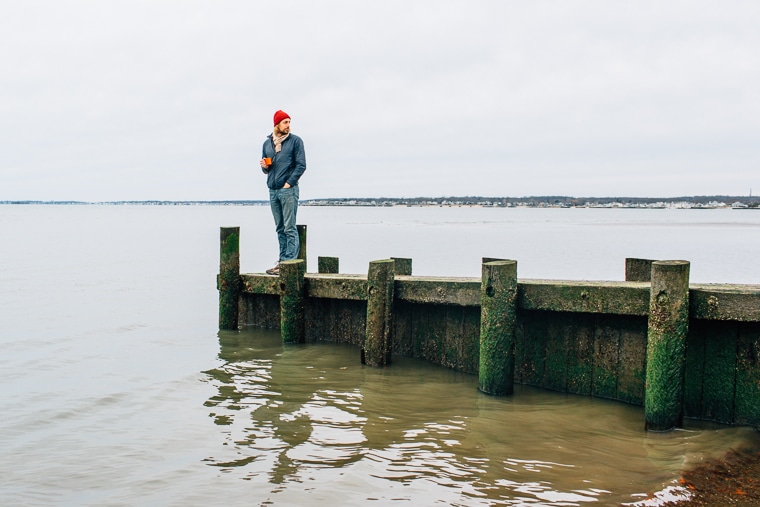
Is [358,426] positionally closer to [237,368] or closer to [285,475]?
[285,475]

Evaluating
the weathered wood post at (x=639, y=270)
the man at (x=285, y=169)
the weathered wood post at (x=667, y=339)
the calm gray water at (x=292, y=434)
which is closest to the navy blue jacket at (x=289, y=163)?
the man at (x=285, y=169)

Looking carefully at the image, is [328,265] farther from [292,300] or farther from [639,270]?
[639,270]

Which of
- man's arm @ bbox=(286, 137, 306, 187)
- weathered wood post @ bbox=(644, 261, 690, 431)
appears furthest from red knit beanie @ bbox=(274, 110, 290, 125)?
weathered wood post @ bbox=(644, 261, 690, 431)

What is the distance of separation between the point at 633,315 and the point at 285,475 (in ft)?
11.8

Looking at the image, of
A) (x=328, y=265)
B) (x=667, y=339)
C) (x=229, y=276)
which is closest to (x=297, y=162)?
(x=328, y=265)

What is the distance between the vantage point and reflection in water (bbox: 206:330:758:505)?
5.34 metres

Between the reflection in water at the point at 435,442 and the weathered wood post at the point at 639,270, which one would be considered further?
the weathered wood post at the point at 639,270

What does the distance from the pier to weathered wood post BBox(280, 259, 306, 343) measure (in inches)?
0.6

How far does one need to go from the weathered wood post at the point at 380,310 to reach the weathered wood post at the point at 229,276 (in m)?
3.00

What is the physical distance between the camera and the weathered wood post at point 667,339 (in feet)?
20.0

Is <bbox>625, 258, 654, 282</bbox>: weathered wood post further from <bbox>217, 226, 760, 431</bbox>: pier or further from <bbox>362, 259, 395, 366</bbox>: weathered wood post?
<bbox>362, 259, 395, 366</bbox>: weathered wood post

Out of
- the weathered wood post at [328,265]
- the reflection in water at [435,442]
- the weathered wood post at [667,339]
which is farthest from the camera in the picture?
the weathered wood post at [328,265]

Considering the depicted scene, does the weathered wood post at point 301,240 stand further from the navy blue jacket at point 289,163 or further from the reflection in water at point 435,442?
the reflection in water at point 435,442

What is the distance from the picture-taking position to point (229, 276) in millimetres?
10641
